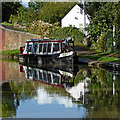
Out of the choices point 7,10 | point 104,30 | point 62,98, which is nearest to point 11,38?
point 104,30

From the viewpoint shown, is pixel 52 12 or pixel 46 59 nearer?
pixel 46 59

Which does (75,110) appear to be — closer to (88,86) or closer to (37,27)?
(88,86)

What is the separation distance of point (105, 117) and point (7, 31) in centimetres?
4168

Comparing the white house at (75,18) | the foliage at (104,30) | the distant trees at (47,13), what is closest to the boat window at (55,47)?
the foliage at (104,30)

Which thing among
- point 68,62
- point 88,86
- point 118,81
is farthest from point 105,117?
point 68,62

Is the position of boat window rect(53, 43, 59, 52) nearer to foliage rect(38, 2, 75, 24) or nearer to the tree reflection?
the tree reflection

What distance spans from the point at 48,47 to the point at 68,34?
15452 mm

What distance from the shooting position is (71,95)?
1322cm

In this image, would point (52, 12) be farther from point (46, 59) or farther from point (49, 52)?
point (46, 59)

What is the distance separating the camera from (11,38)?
164 feet

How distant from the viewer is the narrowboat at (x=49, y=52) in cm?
2778

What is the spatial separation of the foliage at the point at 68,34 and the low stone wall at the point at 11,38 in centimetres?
373

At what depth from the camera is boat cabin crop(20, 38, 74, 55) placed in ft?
94.1

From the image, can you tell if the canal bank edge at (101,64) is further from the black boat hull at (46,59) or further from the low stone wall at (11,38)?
the low stone wall at (11,38)
